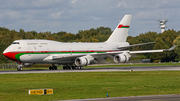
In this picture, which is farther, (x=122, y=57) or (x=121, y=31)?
(x=121, y=31)

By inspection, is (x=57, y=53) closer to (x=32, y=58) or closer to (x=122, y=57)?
(x=32, y=58)

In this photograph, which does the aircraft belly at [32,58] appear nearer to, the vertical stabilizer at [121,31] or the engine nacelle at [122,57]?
the engine nacelle at [122,57]

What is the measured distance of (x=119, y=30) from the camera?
233 ft

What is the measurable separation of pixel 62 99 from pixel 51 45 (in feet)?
121

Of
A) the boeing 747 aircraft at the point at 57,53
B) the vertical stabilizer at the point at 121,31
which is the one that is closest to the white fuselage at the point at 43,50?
the boeing 747 aircraft at the point at 57,53

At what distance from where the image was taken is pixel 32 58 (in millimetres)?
57594

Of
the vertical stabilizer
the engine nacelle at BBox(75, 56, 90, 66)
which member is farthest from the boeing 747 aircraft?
the vertical stabilizer

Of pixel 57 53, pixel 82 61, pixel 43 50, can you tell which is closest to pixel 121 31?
pixel 82 61

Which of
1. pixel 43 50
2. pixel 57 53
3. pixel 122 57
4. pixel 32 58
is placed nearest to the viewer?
pixel 32 58

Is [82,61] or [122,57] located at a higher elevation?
[122,57]

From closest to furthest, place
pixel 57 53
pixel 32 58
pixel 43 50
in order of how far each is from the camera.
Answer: pixel 32 58, pixel 43 50, pixel 57 53

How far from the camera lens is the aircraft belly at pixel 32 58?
56834mm

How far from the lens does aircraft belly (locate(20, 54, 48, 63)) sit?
56.8m

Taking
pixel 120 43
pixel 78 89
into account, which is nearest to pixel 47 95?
pixel 78 89
